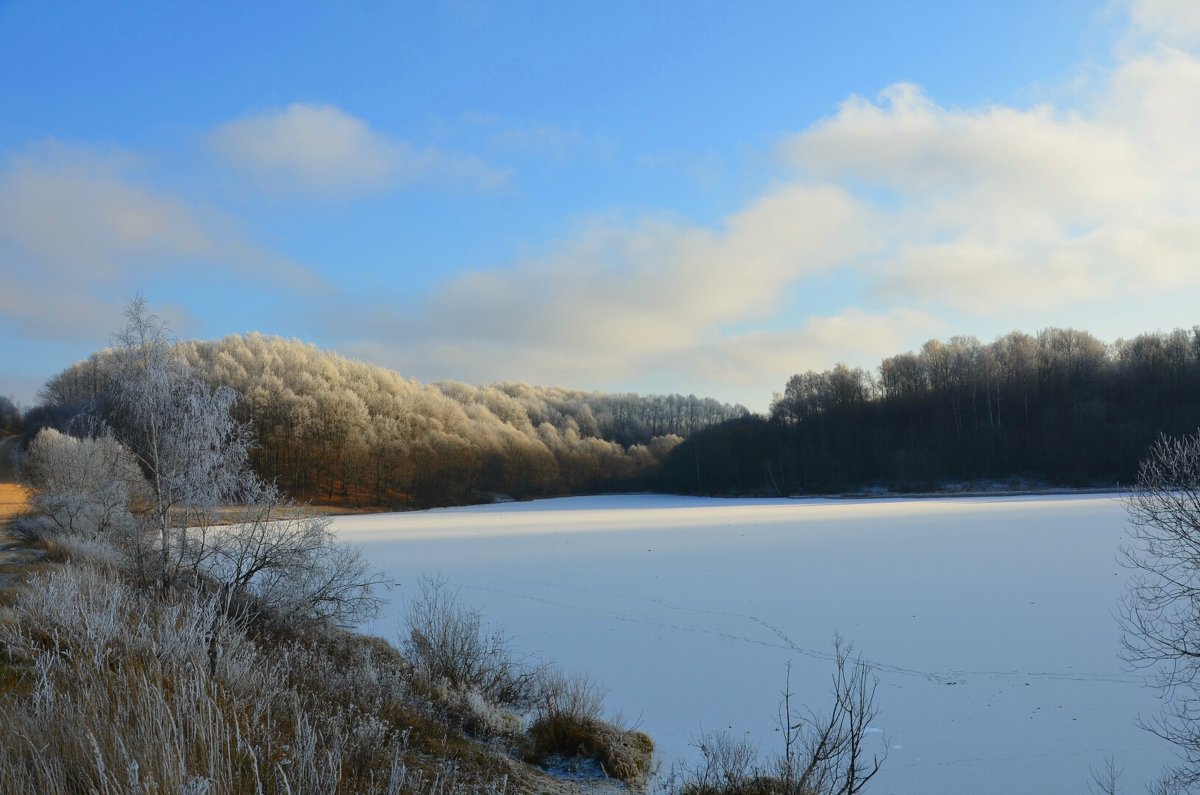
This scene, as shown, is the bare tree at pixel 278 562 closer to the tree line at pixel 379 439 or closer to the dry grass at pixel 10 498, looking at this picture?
the dry grass at pixel 10 498

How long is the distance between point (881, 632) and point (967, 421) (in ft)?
219

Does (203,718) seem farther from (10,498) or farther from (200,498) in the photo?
(10,498)

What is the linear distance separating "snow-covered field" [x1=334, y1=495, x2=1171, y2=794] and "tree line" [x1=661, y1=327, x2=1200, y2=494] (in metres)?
39.3

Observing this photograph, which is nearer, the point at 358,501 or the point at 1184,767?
the point at 1184,767

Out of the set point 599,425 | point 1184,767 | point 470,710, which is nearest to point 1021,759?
point 1184,767

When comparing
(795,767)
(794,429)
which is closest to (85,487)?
(795,767)

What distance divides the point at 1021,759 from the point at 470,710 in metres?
5.79

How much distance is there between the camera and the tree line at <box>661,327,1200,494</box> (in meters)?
A: 59.0

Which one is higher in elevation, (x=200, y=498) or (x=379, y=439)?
(x=379, y=439)

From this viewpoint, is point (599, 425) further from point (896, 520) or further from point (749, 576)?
point (749, 576)

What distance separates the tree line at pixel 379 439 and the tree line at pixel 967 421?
13725mm

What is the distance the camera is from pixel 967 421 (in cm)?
7050

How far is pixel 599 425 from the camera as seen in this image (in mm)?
112438

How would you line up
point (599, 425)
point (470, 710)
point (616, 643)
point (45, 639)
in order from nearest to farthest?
point (45, 639) < point (470, 710) < point (616, 643) < point (599, 425)
